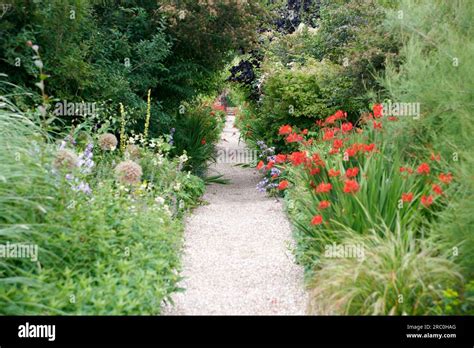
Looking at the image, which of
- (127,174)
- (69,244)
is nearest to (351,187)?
(69,244)

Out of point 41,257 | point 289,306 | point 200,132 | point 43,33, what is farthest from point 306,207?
point 200,132

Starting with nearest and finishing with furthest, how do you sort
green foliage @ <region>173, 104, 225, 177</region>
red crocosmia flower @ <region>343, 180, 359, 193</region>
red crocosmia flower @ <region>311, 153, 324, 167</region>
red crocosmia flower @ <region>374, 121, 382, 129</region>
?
1. red crocosmia flower @ <region>343, 180, 359, 193</region>
2. red crocosmia flower @ <region>311, 153, 324, 167</region>
3. red crocosmia flower @ <region>374, 121, 382, 129</region>
4. green foliage @ <region>173, 104, 225, 177</region>

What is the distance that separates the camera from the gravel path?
17.5ft

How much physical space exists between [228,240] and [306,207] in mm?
1614

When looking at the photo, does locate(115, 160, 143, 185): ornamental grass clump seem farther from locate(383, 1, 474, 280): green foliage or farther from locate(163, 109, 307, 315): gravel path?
locate(383, 1, 474, 280): green foliage

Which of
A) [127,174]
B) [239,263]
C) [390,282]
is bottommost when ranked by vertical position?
[239,263]

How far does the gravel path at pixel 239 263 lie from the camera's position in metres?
5.32

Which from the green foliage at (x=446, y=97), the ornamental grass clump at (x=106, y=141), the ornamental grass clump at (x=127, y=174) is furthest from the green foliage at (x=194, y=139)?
the green foliage at (x=446, y=97)

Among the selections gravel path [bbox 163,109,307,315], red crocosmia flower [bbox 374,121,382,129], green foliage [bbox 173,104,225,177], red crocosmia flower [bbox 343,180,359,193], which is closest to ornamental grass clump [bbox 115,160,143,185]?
gravel path [bbox 163,109,307,315]

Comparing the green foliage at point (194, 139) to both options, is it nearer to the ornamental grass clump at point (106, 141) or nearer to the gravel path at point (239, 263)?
the gravel path at point (239, 263)

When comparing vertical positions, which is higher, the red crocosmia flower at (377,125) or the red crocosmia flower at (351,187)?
the red crocosmia flower at (377,125)

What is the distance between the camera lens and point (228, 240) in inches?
300

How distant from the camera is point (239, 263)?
6.57 m

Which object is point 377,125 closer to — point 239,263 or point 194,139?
point 239,263
